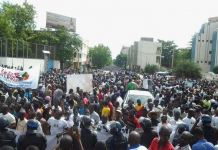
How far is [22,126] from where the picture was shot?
539cm

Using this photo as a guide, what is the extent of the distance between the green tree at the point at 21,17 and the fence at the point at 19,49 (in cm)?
777

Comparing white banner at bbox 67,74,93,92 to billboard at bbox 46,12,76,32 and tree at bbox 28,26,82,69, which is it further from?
billboard at bbox 46,12,76,32

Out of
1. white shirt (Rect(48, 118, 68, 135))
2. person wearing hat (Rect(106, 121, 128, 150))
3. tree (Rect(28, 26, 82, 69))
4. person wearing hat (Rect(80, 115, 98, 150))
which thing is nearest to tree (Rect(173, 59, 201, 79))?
tree (Rect(28, 26, 82, 69))

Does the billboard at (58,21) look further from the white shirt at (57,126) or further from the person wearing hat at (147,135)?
the person wearing hat at (147,135)

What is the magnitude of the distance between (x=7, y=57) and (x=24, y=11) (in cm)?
1583

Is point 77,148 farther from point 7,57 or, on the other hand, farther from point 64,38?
point 64,38

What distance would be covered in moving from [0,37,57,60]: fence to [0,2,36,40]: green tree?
306 inches

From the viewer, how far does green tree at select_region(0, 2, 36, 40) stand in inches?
1520

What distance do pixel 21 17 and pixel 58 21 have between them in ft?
73.2

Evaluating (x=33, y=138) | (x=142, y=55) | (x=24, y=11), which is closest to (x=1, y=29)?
(x=24, y=11)

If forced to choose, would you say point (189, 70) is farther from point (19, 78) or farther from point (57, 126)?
point (57, 126)

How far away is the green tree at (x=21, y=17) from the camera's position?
38.6m

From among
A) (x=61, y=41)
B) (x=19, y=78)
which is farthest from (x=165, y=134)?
(x=61, y=41)

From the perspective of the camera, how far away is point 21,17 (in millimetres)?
39000
